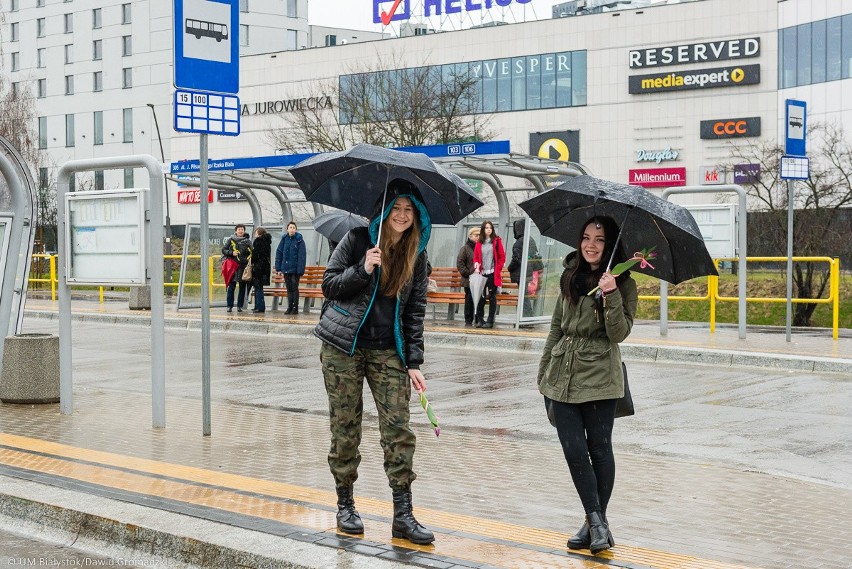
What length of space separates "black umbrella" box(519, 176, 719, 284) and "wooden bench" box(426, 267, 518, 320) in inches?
517

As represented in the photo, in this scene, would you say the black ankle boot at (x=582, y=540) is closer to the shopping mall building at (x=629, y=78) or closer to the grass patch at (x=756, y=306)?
the grass patch at (x=756, y=306)

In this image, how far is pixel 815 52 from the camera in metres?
54.5

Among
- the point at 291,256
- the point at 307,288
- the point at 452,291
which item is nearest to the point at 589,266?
the point at 452,291

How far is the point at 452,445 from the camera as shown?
8.69 metres

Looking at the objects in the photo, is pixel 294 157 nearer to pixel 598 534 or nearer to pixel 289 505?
pixel 289 505

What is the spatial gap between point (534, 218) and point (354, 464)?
1.56 meters

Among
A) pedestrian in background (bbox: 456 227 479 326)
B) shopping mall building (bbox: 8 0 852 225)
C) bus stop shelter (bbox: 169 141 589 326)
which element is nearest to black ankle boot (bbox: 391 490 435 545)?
bus stop shelter (bbox: 169 141 589 326)

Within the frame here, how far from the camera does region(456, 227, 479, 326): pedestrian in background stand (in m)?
18.3

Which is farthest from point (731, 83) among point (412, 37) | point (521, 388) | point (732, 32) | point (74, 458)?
point (74, 458)

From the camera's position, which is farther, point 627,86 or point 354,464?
point 627,86

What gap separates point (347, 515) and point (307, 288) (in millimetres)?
16995

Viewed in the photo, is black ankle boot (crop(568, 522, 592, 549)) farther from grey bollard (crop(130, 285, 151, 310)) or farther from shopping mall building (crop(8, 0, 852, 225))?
shopping mall building (crop(8, 0, 852, 225))

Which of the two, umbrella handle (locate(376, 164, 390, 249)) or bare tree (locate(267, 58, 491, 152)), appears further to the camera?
bare tree (locate(267, 58, 491, 152))

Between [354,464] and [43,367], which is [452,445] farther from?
[43,367]
